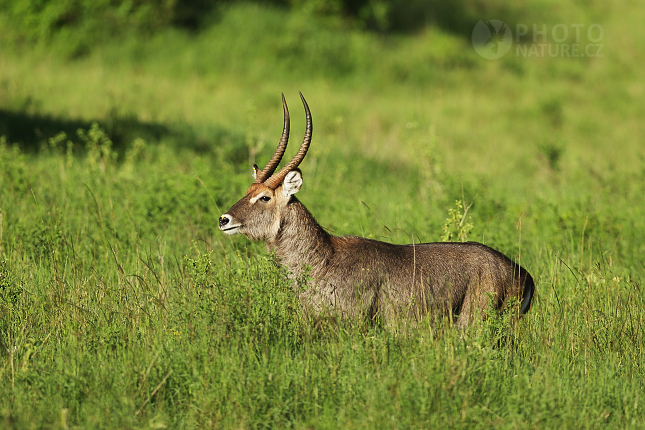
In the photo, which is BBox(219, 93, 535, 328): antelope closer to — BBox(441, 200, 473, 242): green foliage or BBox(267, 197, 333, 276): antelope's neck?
BBox(267, 197, 333, 276): antelope's neck

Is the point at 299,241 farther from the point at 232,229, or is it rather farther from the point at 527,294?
the point at 527,294

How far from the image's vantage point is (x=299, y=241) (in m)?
4.99

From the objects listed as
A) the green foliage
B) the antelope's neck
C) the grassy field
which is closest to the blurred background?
the grassy field

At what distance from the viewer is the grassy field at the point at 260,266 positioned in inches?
142

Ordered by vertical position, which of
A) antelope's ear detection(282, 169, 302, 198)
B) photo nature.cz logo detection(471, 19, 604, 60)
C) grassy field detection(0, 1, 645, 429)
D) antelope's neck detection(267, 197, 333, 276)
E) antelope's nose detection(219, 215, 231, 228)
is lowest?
photo nature.cz logo detection(471, 19, 604, 60)

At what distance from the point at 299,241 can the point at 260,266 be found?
1.47 feet

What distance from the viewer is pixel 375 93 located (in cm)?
1719

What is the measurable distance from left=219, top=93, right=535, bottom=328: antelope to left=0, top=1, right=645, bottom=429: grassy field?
208mm

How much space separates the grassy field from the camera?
142 inches

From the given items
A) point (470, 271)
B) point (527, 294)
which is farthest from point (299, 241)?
point (527, 294)

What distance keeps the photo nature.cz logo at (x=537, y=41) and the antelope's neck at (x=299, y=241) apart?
1741 cm

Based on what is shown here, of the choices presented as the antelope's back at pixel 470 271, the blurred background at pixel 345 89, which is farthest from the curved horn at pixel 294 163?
the blurred background at pixel 345 89

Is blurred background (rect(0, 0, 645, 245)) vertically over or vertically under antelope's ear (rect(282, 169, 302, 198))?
under

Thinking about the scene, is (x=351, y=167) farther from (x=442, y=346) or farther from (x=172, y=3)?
(x=172, y=3)
